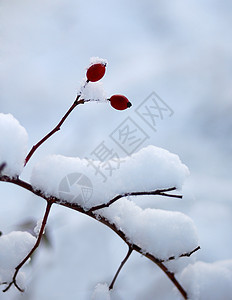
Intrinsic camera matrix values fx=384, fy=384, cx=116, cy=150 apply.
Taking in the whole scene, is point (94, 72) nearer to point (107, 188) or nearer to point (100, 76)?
point (100, 76)

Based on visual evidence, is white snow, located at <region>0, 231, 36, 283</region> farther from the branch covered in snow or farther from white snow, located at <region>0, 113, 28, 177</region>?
white snow, located at <region>0, 113, 28, 177</region>

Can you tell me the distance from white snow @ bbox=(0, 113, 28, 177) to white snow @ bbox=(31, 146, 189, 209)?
44mm

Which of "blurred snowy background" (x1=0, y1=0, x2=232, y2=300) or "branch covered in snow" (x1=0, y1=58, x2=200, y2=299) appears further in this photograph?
"blurred snowy background" (x1=0, y1=0, x2=232, y2=300)

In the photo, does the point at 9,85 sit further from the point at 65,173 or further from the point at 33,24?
the point at 65,173

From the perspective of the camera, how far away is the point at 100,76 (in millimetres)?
555

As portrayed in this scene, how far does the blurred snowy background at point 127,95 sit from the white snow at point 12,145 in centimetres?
49

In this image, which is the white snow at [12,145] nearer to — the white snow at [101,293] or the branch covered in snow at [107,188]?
the branch covered in snow at [107,188]

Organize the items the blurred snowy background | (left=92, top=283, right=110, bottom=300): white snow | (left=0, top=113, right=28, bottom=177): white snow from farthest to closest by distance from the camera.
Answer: the blurred snowy background, (left=92, top=283, right=110, bottom=300): white snow, (left=0, top=113, right=28, bottom=177): white snow

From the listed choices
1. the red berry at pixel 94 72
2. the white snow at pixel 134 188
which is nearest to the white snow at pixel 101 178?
the white snow at pixel 134 188

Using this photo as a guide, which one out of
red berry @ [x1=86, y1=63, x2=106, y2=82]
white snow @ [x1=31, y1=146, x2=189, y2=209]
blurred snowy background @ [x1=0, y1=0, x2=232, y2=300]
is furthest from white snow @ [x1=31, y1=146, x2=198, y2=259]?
blurred snowy background @ [x1=0, y1=0, x2=232, y2=300]

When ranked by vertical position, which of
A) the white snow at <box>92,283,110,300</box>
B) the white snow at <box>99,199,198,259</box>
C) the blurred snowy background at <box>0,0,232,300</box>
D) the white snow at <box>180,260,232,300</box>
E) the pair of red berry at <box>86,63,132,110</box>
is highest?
the blurred snowy background at <box>0,0,232,300</box>

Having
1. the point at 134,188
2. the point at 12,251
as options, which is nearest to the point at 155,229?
the point at 134,188

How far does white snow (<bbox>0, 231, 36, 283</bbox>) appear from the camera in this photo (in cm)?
58

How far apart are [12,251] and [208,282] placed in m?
0.30
